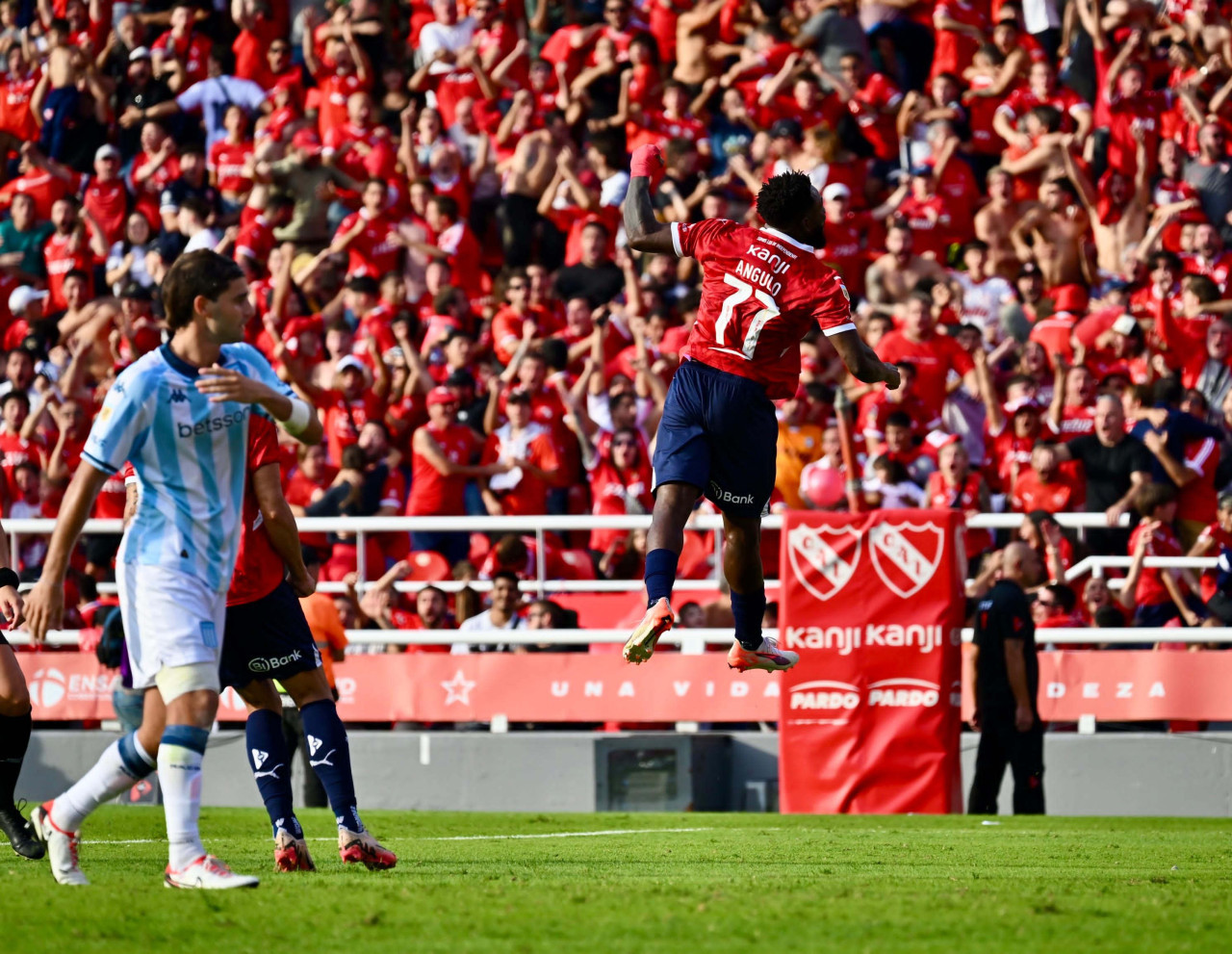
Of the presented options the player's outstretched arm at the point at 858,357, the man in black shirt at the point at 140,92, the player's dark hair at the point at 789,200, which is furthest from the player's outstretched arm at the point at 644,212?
the man in black shirt at the point at 140,92

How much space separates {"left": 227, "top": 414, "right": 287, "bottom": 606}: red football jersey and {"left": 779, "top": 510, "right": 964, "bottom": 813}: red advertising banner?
230 inches

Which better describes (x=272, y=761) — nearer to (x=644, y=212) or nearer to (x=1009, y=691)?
(x=644, y=212)

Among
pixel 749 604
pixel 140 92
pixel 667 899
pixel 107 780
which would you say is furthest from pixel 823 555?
pixel 140 92

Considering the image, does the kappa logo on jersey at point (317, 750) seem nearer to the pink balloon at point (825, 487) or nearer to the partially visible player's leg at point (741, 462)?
the partially visible player's leg at point (741, 462)

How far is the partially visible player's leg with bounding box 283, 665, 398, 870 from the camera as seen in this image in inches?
304

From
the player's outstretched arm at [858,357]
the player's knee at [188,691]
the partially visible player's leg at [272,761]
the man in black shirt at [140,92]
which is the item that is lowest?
the partially visible player's leg at [272,761]

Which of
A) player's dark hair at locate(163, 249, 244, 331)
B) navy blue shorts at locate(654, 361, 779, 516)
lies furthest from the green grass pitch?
player's dark hair at locate(163, 249, 244, 331)

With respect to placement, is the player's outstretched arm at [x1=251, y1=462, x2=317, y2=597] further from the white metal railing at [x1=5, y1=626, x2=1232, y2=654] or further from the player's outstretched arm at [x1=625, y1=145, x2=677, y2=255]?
the white metal railing at [x1=5, y1=626, x2=1232, y2=654]

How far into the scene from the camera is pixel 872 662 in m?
12.9

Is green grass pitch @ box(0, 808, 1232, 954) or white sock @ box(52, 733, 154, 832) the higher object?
white sock @ box(52, 733, 154, 832)

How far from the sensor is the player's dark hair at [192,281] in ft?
21.4

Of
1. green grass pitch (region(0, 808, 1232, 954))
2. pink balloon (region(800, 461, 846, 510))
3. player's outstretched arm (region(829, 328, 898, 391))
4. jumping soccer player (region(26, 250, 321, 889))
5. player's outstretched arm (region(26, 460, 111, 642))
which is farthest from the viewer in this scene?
pink balloon (region(800, 461, 846, 510))

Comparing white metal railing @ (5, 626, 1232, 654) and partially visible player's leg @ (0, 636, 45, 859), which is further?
white metal railing @ (5, 626, 1232, 654)

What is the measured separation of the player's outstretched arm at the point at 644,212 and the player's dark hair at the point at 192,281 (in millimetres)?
2905
